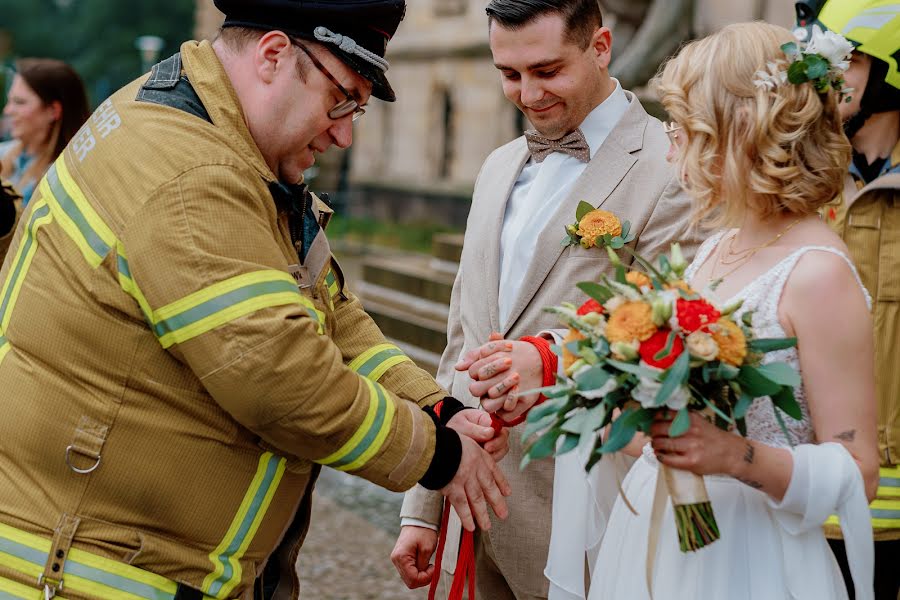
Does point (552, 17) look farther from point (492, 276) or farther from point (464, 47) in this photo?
point (464, 47)

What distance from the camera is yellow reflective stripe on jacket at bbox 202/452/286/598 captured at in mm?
2473

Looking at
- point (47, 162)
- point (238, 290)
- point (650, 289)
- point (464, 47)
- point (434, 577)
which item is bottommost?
point (464, 47)

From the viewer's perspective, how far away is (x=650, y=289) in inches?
91.6

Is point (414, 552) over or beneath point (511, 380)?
beneath

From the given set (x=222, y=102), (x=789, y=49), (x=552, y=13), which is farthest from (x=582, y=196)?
(x=222, y=102)

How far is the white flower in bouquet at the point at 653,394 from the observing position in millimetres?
2188

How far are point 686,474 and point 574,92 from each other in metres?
1.37

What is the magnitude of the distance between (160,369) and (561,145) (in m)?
1.53

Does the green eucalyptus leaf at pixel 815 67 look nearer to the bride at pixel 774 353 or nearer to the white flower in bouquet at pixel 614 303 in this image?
the bride at pixel 774 353

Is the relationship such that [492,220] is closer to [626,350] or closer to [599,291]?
[599,291]

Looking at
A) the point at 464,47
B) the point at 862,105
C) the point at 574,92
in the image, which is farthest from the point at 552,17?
the point at 464,47

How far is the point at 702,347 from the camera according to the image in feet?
7.13

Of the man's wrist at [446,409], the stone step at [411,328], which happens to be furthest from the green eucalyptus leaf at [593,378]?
the stone step at [411,328]

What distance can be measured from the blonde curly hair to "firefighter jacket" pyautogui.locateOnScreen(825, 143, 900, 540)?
1077mm
